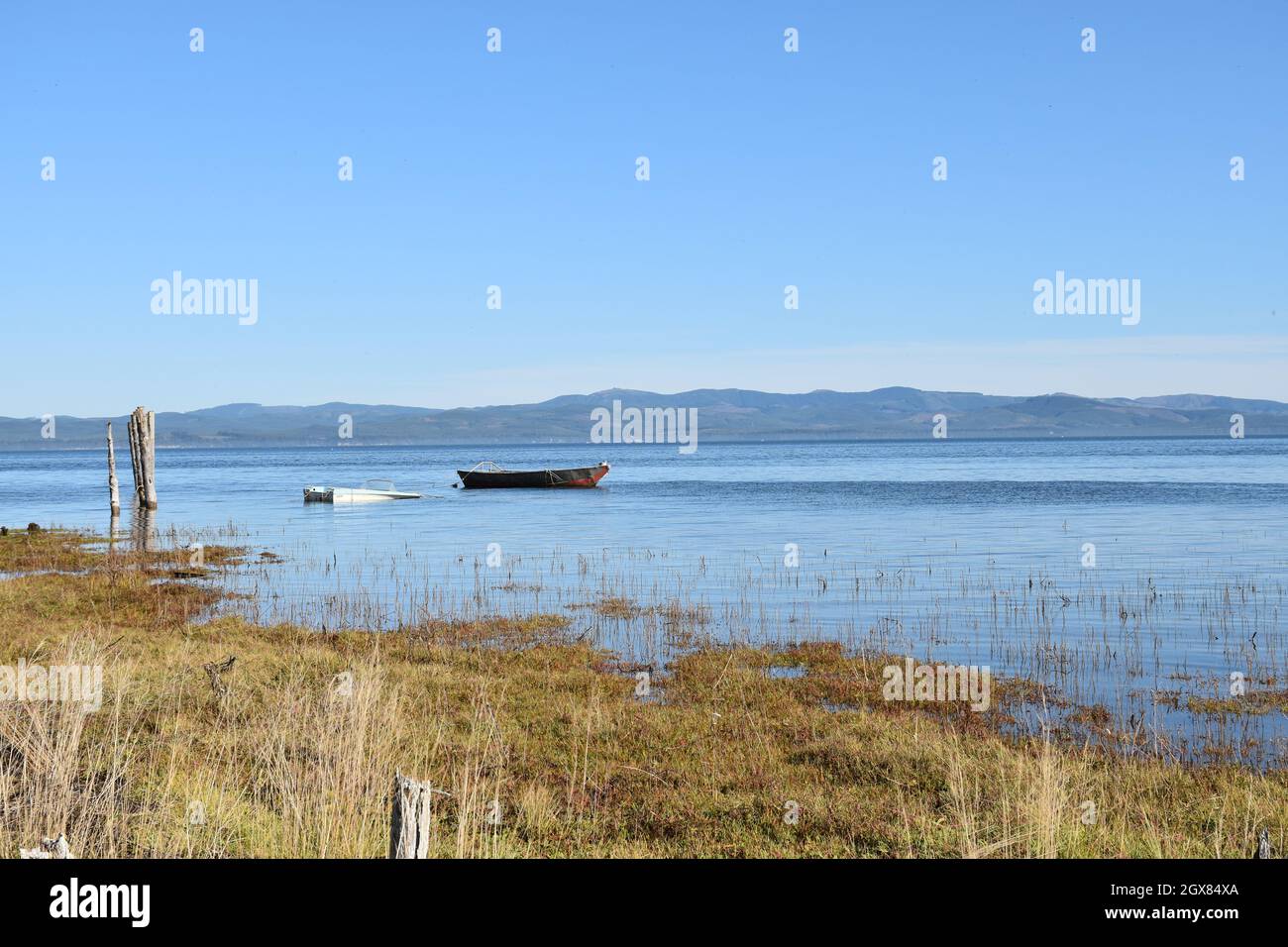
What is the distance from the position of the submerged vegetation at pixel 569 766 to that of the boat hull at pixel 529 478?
57591mm

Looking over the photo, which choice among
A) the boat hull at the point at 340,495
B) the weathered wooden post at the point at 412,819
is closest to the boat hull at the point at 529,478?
the boat hull at the point at 340,495

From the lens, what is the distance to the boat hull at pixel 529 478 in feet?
247

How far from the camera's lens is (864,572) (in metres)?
29.5

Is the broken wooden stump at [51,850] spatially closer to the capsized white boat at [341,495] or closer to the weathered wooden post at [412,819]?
the weathered wooden post at [412,819]

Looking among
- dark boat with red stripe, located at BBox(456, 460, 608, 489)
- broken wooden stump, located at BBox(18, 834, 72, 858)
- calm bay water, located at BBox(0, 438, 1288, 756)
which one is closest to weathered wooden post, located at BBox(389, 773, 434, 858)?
broken wooden stump, located at BBox(18, 834, 72, 858)

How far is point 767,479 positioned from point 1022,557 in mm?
65591

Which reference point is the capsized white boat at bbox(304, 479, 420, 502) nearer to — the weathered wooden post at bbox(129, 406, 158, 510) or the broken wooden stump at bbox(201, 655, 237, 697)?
the weathered wooden post at bbox(129, 406, 158, 510)

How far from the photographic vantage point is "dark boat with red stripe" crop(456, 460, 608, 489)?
75.2 meters

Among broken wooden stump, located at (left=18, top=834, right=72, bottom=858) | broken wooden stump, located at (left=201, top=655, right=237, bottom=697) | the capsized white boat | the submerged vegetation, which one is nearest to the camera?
broken wooden stump, located at (left=18, top=834, right=72, bottom=858)

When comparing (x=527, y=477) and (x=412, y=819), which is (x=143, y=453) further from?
(x=412, y=819)

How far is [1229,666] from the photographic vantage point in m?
16.8

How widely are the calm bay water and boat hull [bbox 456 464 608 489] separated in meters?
9.12

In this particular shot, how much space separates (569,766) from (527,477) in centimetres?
6450
